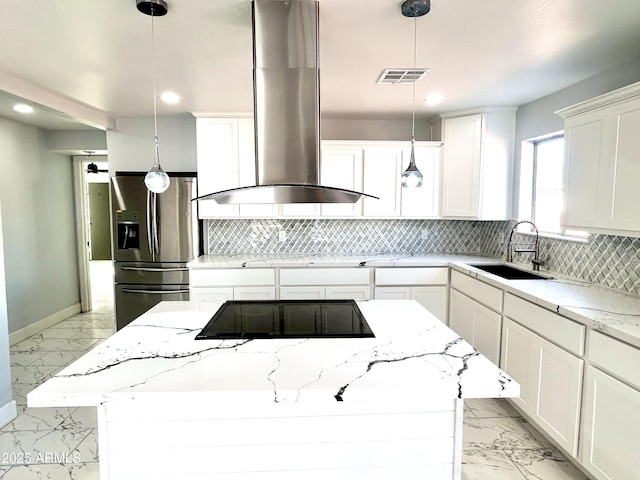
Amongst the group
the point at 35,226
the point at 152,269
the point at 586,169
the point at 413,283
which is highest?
the point at 586,169

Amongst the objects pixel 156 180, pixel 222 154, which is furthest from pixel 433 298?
pixel 156 180

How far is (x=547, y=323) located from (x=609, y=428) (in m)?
0.58

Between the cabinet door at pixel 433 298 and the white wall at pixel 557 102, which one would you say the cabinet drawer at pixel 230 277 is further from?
the white wall at pixel 557 102

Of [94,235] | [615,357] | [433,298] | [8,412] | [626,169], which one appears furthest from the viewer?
[94,235]

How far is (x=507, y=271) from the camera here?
11.0ft

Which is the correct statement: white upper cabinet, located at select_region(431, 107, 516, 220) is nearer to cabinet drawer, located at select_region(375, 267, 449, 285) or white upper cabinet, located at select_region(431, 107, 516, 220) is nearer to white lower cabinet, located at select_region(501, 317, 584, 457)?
cabinet drawer, located at select_region(375, 267, 449, 285)

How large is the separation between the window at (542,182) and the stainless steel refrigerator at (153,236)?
325 cm

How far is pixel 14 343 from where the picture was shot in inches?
157

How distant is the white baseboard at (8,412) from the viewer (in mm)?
2502

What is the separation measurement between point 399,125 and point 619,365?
314cm

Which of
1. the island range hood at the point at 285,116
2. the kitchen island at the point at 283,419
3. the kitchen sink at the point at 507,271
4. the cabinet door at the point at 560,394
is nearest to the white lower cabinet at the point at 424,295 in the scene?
the kitchen sink at the point at 507,271

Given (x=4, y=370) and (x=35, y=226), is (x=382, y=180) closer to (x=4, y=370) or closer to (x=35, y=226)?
(x=4, y=370)

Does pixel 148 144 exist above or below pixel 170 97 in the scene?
below

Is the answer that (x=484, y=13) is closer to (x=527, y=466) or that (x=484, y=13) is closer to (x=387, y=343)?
(x=387, y=343)
